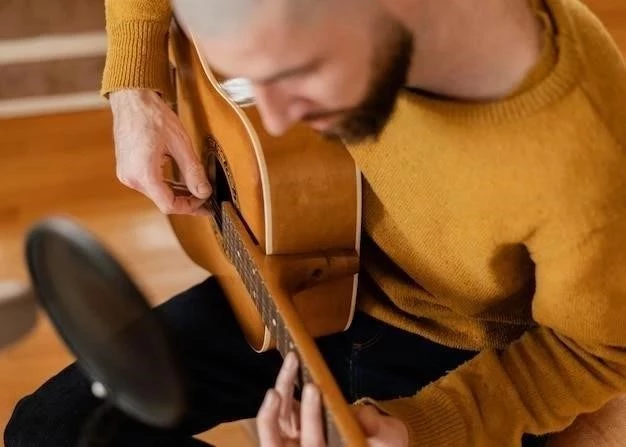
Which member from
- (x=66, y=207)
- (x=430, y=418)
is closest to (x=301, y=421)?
(x=430, y=418)

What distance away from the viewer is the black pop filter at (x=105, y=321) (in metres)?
0.42

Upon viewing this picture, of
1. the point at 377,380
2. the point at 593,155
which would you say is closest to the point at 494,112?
the point at 593,155

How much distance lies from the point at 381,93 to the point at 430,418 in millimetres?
307

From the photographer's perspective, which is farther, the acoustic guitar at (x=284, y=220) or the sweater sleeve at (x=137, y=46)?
the sweater sleeve at (x=137, y=46)

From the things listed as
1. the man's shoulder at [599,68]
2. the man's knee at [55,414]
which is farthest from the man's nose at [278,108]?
the man's knee at [55,414]

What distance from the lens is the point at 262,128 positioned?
92 cm

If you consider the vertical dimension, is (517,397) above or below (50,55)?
above

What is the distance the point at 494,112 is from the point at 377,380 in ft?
1.22

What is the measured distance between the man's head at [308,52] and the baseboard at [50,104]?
4.16ft

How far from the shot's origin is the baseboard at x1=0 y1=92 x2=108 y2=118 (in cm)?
187

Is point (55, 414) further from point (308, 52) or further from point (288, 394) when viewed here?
point (308, 52)

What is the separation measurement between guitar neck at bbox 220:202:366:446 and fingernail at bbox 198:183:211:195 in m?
0.04

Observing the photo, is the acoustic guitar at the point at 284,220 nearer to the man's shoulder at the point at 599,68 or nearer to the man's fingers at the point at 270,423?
the man's fingers at the point at 270,423

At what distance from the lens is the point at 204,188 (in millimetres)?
1039
